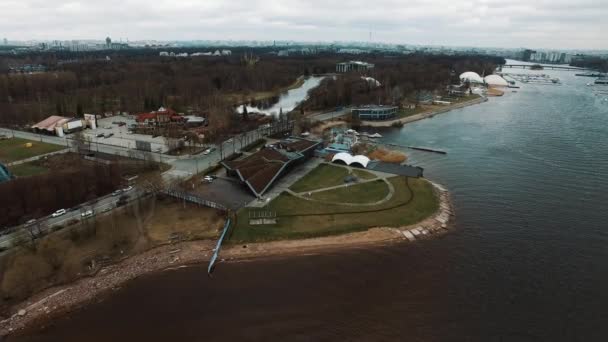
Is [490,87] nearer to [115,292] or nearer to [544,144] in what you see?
[544,144]

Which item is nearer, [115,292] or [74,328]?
[74,328]

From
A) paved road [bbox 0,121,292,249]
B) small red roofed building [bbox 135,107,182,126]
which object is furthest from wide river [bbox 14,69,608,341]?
small red roofed building [bbox 135,107,182,126]

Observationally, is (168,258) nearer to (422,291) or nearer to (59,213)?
(59,213)

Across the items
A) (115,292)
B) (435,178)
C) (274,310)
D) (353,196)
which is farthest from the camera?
(435,178)

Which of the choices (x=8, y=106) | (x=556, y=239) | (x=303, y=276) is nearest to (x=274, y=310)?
(x=303, y=276)

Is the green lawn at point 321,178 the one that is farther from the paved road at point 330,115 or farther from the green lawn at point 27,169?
the paved road at point 330,115

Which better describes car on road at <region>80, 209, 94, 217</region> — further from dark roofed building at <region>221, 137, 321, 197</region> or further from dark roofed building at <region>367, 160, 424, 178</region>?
dark roofed building at <region>367, 160, 424, 178</region>

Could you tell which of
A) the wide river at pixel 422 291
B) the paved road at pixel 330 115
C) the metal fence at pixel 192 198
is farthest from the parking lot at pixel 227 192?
the paved road at pixel 330 115
